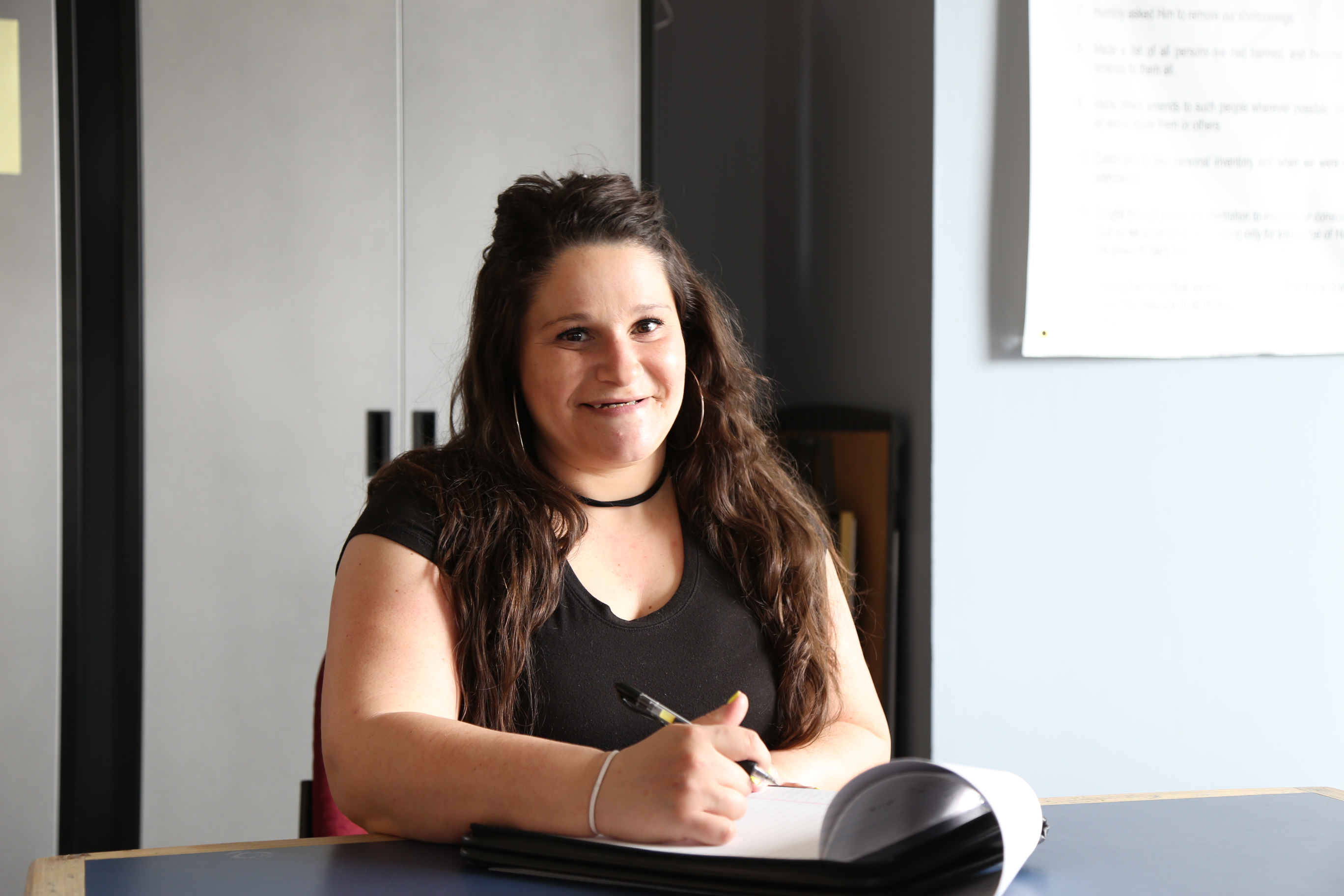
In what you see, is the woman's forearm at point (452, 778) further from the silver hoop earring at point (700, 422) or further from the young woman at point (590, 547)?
the silver hoop earring at point (700, 422)

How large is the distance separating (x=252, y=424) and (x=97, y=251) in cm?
41

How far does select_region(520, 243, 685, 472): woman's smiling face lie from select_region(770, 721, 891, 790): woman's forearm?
0.38 meters

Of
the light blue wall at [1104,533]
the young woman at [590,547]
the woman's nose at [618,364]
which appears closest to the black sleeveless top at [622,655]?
the young woman at [590,547]

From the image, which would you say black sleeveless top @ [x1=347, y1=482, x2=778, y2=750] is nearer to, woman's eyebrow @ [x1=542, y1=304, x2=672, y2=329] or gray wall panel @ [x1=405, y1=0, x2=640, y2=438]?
woman's eyebrow @ [x1=542, y1=304, x2=672, y2=329]

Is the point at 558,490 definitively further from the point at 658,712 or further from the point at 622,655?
the point at 658,712

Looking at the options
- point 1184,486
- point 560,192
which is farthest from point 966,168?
point 560,192

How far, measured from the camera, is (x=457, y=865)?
76 centimetres

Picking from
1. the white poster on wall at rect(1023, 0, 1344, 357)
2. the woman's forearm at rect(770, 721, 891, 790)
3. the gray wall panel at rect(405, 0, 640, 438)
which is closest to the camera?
the woman's forearm at rect(770, 721, 891, 790)

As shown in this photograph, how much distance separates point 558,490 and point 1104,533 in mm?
1036

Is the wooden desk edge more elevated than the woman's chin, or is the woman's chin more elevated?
the woman's chin

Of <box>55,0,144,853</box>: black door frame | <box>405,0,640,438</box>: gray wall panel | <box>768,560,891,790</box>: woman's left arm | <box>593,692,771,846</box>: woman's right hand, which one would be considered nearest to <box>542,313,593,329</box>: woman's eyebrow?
<box>768,560,891,790</box>: woman's left arm

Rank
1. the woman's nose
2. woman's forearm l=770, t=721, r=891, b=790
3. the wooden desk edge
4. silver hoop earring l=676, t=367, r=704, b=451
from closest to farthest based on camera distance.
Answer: the wooden desk edge < woman's forearm l=770, t=721, r=891, b=790 < the woman's nose < silver hoop earring l=676, t=367, r=704, b=451

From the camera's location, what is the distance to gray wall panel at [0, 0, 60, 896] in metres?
1.83

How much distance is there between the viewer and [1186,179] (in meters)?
1.74
